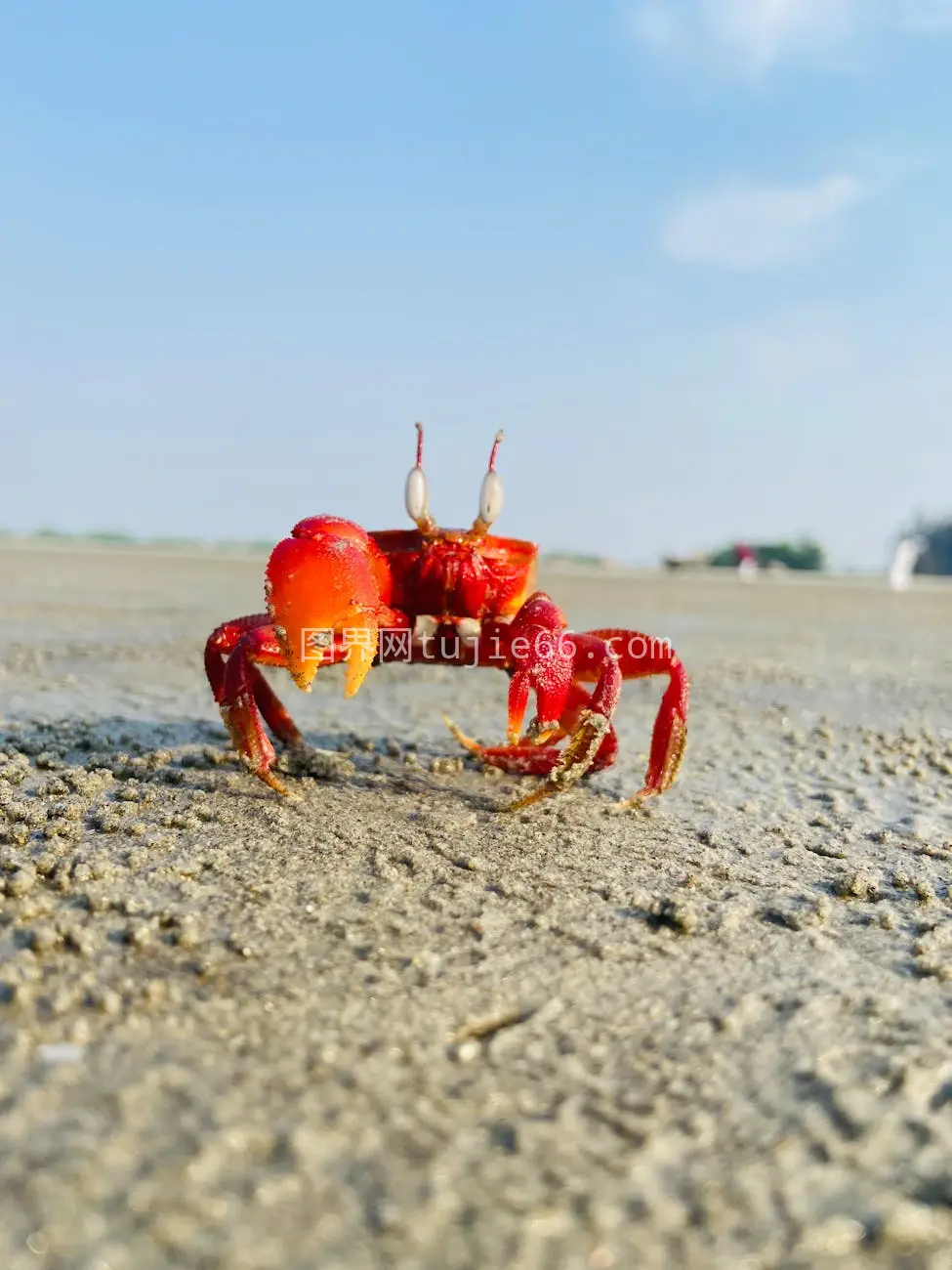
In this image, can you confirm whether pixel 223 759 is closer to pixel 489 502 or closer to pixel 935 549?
pixel 489 502

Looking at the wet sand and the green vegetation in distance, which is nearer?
the wet sand

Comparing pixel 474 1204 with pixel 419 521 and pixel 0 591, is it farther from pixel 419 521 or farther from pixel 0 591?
pixel 0 591

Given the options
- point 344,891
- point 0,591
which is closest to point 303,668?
point 344,891

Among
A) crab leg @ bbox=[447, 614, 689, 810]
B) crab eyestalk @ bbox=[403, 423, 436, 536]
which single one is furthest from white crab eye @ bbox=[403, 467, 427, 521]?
crab leg @ bbox=[447, 614, 689, 810]

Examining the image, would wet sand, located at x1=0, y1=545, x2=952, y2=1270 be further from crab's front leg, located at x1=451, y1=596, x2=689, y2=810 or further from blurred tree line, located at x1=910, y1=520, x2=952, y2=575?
blurred tree line, located at x1=910, y1=520, x2=952, y2=575

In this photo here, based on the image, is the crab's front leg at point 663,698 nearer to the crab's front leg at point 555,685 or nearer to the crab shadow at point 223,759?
the crab's front leg at point 555,685

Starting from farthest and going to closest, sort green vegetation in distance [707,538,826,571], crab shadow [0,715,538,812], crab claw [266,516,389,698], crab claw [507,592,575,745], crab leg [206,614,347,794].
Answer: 1. green vegetation in distance [707,538,826,571]
2. crab shadow [0,715,538,812]
3. crab leg [206,614,347,794]
4. crab claw [507,592,575,745]
5. crab claw [266,516,389,698]

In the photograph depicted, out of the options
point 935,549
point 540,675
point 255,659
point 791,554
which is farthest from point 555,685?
point 935,549
